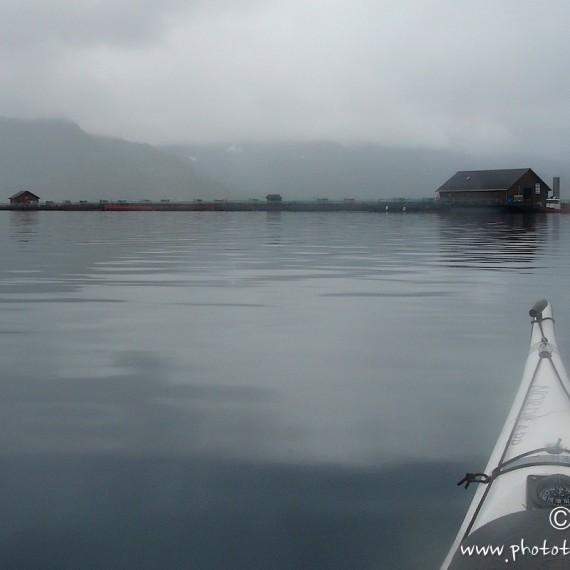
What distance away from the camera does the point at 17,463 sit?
750 cm

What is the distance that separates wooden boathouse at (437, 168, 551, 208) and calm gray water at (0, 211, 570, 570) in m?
105

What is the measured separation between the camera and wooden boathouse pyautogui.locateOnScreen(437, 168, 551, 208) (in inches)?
4759

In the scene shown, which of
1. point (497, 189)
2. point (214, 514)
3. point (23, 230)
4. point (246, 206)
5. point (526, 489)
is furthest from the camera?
point (246, 206)

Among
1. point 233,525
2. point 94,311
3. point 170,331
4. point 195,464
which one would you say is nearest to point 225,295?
point 94,311

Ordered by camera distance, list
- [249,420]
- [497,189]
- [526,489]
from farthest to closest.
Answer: [497,189] → [249,420] → [526,489]

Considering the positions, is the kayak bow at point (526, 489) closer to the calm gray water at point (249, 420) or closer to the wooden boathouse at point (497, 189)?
the calm gray water at point (249, 420)

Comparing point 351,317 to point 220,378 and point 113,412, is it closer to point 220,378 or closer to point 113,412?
point 220,378

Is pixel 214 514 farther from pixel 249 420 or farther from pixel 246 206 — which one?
pixel 246 206

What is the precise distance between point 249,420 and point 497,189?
4658 inches

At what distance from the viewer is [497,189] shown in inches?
4791

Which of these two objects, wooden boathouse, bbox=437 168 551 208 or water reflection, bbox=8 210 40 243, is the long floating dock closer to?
wooden boathouse, bbox=437 168 551 208

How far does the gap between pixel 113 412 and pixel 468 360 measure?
5572 mm

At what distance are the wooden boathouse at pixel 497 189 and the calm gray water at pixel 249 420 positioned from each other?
4128 inches

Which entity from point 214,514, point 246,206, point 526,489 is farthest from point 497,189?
point 526,489
